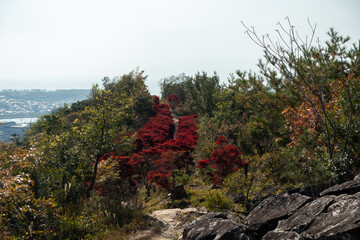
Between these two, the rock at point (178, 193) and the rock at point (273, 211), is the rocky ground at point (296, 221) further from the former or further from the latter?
the rock at point (178, 193)

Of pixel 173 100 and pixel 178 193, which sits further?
pixel 173 100

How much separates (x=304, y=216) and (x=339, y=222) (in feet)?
2.79

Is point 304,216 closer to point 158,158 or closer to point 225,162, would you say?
point 225,162

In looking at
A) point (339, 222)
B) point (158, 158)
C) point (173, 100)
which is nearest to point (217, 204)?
point (339, 222)

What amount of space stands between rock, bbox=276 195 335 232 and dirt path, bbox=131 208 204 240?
3990 mm

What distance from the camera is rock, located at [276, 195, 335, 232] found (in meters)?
5.05

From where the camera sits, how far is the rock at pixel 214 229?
19.0 ft

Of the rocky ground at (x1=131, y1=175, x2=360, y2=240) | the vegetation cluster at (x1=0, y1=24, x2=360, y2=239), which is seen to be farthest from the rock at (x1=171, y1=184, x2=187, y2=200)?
the rocky ground at (x1=131, y1=175, x2=360, y2=240)

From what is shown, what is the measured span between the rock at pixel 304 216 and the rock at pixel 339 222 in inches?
4.6

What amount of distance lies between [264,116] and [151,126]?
14996 millimetres

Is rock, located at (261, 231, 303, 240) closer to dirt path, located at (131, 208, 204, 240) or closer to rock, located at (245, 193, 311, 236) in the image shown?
rock, located at (245, 193, 311, 236)

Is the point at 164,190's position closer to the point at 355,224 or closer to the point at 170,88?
the point at 355,224

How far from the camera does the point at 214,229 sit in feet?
20.2

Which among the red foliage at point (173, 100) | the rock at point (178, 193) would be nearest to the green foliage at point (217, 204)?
the rock at point (178, 193)
